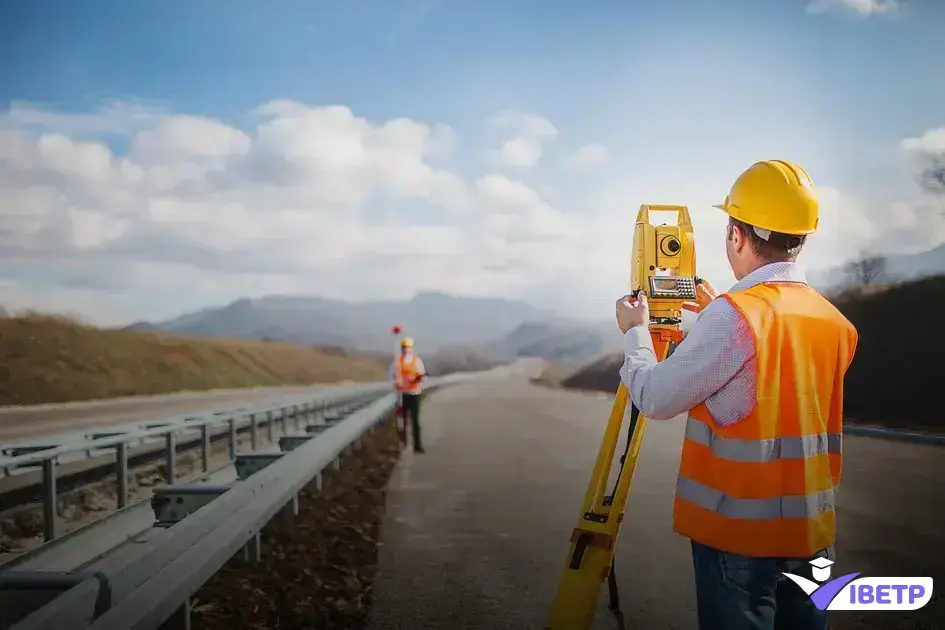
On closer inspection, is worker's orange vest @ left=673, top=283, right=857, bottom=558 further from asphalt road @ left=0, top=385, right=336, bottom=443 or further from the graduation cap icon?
asphalt road @ left=0, top=385, right=336, bottom=443

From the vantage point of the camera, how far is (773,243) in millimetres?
2166

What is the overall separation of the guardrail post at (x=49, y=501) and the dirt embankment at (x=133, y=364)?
1.94 metres

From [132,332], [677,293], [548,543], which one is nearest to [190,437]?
[548,543]

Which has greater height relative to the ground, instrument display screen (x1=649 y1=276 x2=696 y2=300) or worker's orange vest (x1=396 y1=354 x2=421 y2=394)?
instrument display screen (x1=649 y1=276 x2=696 y2=300)

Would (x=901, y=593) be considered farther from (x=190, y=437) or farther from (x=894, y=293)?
(x=190, y=437)

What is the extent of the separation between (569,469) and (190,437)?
170 inches

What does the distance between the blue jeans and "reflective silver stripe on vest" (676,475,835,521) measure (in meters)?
0.11

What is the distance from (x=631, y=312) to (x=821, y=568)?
781 millimetres

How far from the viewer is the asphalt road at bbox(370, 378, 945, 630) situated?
13.3 feet

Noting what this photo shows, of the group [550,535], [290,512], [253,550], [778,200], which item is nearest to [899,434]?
[550,535]

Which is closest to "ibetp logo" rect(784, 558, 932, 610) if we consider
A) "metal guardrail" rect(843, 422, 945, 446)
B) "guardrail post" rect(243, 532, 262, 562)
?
"guardrail post" rect(243, 532, 262, 562)

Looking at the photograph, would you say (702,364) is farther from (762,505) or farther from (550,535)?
(550,535)

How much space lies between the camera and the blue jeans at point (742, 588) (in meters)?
2.13

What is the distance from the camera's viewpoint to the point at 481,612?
4.06 m
